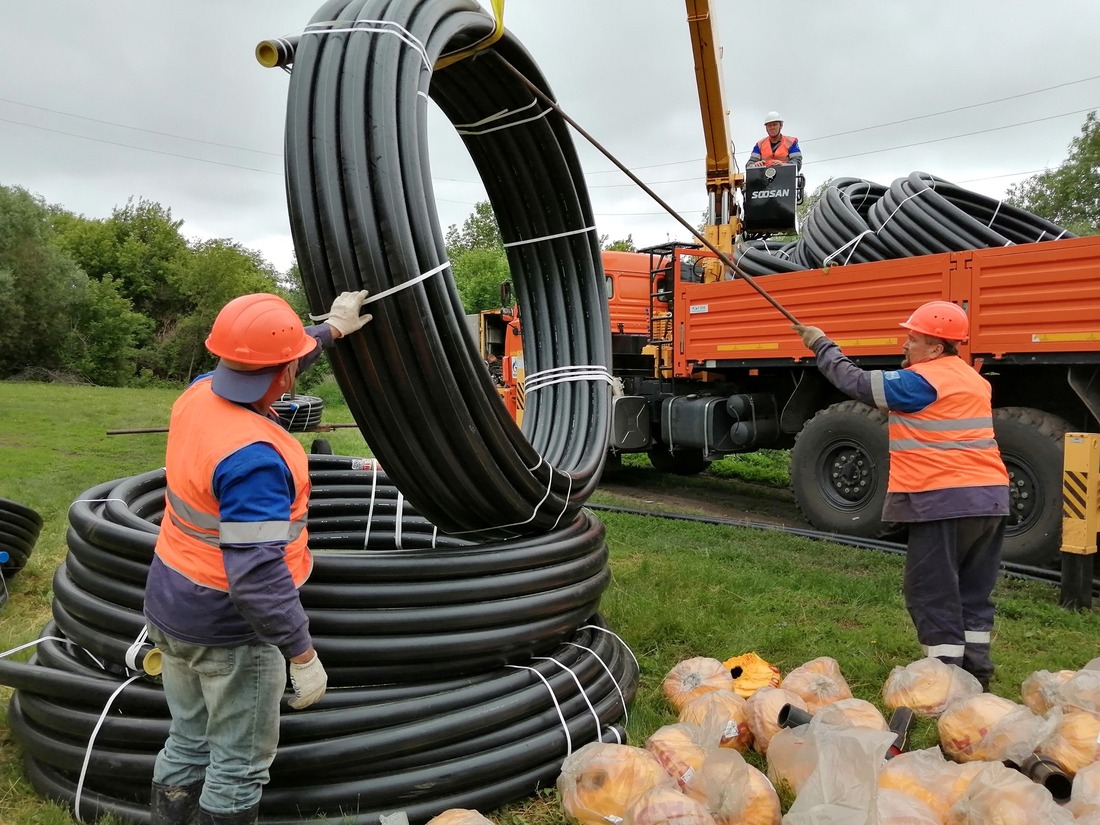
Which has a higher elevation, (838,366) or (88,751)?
(838,366)

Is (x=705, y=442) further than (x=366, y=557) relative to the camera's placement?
Yes

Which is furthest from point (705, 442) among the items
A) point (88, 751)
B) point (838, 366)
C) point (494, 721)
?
point (88, 751)

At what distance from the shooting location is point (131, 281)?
39.5m

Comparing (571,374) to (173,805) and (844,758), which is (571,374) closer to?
(844,758)

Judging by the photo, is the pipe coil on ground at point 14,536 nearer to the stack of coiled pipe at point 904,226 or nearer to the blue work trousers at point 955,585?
the blue work trousers at point 955,585

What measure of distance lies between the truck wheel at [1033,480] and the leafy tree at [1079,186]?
96.4 ft

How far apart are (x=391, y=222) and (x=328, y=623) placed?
1.30 m

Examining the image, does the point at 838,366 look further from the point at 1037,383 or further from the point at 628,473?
the point at 628,473

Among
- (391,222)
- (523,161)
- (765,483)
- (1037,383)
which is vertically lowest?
Result: (765,483)

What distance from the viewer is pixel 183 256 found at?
40.6 metres

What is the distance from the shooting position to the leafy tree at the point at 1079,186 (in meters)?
30.9

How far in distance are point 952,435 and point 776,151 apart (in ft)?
19.4

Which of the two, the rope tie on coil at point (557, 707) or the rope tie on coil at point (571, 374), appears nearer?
the rope tie on coil at point (557, 707)

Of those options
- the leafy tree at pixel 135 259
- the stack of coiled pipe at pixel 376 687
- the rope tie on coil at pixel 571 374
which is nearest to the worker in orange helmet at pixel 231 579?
the stack of coiled pipe at pixel 376 687
